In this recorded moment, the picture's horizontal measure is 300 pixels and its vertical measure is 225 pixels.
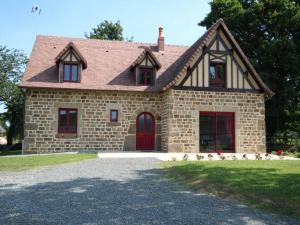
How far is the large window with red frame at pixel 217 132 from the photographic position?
17453mm

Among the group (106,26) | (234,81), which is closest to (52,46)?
(234,81)

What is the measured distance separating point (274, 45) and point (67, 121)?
1493 centimetres

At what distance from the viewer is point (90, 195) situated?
21.6ft

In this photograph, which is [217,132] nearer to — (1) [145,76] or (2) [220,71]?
(2) [220,71]

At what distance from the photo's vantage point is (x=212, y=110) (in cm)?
1741

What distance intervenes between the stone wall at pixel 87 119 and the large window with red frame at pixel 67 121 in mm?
247

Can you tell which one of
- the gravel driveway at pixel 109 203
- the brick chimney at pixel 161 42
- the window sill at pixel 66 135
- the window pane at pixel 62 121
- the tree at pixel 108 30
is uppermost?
the tree at pixel 108 30

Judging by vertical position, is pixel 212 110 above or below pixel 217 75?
below

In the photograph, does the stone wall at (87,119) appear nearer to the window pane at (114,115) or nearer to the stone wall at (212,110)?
the window pane at (114,115)

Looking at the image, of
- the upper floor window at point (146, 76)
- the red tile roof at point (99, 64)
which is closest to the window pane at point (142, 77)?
the upper floor window at point (146, 76)

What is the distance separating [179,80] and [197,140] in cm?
327

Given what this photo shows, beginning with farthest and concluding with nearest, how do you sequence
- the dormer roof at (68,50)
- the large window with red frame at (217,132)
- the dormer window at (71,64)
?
the dormer window at (71,64), the large window with red frame at (217,132), the dormer roof at (68,50)

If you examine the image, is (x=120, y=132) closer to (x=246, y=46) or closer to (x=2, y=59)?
(x=246, y=46)

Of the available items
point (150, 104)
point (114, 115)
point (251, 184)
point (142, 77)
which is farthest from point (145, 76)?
point (251, 184)
